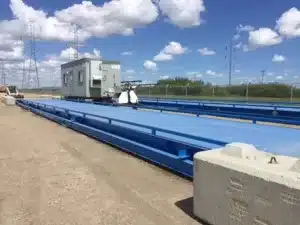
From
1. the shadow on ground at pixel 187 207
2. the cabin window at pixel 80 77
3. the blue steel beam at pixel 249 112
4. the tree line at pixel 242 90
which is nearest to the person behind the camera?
the shadow on ground at pixel 187 207

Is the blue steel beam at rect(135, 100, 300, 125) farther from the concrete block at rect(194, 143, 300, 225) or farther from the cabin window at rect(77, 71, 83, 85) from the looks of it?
the cabin window at rect(77, 71, 83, 85)

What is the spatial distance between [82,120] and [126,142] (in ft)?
13.9

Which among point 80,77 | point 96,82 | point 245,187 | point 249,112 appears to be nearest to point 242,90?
point 96,82

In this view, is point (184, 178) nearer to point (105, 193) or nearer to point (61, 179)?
point (105, 193)

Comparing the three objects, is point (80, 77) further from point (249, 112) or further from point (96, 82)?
point (249, 112)

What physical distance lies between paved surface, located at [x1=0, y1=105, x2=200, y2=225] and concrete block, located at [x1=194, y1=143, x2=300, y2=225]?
1.71 feet

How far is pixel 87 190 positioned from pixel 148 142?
86.2 inches

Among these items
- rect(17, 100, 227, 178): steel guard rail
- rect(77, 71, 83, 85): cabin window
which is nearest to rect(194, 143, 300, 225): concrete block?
rect(17, 100, 227, 178): steel guard rail

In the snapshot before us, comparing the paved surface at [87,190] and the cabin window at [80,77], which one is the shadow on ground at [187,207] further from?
the cabin window at [80,77]

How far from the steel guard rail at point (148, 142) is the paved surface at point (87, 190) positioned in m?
0.21

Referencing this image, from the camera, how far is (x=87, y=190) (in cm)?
531

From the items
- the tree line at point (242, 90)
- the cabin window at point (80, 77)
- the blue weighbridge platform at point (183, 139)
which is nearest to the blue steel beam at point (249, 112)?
the blue weighbridge platform at point (183, 139)

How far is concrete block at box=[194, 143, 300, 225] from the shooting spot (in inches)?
111

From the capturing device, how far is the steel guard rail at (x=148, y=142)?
5707mm
